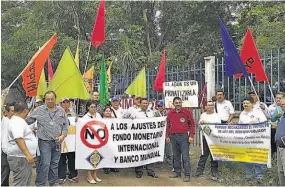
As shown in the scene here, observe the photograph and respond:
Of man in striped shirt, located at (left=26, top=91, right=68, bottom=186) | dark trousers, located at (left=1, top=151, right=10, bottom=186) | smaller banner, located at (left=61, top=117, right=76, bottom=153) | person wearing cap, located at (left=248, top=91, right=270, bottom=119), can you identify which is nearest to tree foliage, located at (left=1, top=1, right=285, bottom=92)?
person wearing cap, located at (left=248, top=91, right=270, bottom=119)

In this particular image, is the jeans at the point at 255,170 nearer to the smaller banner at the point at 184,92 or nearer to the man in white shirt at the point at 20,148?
the smaller banner at the point at 184,92

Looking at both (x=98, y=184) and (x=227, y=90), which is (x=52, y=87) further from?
(x=227, y=90)

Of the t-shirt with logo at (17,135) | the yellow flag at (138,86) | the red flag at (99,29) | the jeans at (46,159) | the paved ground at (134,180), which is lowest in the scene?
the paved ground at (134,180)

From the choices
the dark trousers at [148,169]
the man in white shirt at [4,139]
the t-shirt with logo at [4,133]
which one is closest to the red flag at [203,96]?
the dark trousers at [148,169]

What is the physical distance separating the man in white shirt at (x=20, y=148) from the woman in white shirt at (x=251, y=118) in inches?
144

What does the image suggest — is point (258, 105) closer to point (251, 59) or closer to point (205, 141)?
point (251, 59)

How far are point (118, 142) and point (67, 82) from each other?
4.61 feet

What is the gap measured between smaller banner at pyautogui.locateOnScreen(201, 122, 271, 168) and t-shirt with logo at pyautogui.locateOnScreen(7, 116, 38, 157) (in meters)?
3.39

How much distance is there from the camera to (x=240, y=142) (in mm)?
6742

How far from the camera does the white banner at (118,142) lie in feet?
21.6

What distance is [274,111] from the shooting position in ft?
22.0

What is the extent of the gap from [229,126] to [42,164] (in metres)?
3.31

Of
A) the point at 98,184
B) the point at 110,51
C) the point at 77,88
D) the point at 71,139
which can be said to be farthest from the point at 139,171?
the point at 110,51

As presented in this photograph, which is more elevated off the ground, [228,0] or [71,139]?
[228,0]
